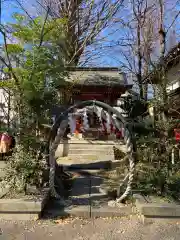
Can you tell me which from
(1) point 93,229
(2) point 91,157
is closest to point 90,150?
(2) point 91,157

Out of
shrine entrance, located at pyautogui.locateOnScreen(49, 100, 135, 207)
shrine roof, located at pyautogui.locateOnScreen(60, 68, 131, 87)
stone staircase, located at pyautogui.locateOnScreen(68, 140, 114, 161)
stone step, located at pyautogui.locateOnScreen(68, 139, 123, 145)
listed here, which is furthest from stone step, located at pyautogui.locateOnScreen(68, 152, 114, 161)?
shrine entrance, located at pyautogui.locateOnScreen(49, 100, 135, 207)

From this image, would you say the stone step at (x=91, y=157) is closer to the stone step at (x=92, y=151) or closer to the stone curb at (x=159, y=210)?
the stone step at (x=92, y=151)

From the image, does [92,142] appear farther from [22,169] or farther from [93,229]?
[93,229]

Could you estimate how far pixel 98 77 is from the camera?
16.0 m

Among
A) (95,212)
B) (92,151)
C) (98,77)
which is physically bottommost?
(95,212)

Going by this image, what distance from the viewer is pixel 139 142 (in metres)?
7.22

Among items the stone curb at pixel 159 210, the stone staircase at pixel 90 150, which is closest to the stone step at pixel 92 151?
the stone staircase at pixel 90 150

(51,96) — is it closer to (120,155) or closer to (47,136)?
(47,136)

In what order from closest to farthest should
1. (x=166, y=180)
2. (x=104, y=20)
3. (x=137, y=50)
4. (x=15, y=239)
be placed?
(x=15, y=239), (x=166, y=180), (x=104, y=20), (x=137, y=50)

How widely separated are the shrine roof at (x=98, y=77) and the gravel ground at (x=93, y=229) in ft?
30.0

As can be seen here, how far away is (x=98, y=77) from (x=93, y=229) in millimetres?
11294

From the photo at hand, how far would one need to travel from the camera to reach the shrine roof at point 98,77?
15.3 m

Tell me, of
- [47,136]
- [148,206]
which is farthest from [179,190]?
[47,136]

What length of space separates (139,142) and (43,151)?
2165 mm
